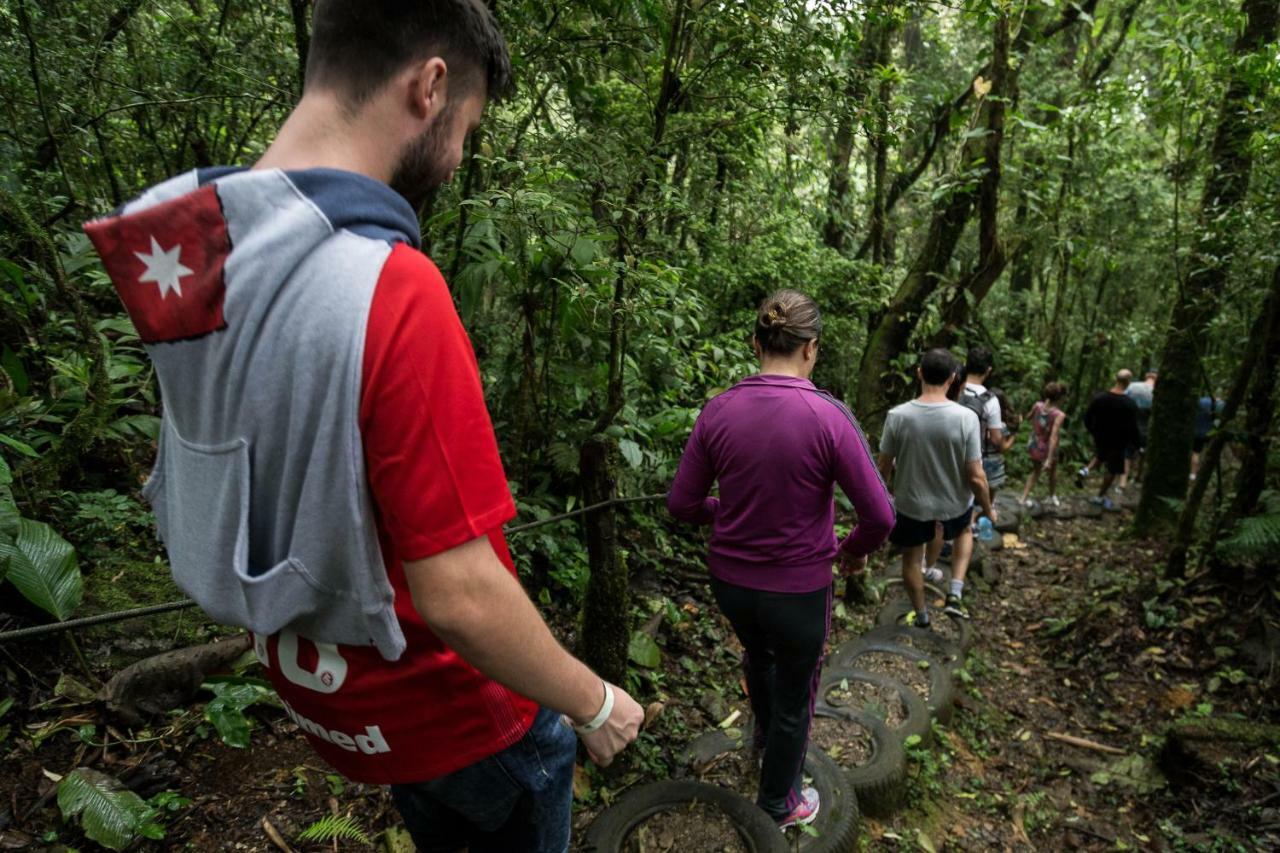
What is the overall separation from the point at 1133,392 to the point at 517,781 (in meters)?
12.7

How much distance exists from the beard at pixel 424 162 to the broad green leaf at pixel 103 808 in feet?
8.11

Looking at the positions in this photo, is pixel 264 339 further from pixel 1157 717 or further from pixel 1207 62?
pixel 1207 62

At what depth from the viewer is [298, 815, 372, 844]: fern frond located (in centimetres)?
249

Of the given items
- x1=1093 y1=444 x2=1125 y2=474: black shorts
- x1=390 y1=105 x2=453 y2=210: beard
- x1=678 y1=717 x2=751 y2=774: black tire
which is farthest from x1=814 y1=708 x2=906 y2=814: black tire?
x1=1093 y1=444 x2=1125 y2=474: black shorts

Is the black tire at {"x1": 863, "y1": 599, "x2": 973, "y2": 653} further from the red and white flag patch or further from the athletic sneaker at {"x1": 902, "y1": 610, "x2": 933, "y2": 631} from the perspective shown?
the red and white flag patch

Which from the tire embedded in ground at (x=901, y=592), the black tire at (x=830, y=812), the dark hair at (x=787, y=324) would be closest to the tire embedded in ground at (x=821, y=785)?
the black tire at (x=830, y=812)

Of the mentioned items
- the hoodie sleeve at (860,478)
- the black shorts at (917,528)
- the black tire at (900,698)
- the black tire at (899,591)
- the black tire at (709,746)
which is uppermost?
the hoodie sleeve at (860,478)

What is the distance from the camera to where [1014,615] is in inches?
257

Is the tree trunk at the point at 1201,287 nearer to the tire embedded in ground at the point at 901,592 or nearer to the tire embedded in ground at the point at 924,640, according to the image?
the tire embedded in ground at the point at 901,592

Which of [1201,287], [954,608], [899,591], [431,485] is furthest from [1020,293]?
[431,485]

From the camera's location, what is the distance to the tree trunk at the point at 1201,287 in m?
5.59

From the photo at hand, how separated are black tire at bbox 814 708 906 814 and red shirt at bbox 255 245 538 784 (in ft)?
9.54

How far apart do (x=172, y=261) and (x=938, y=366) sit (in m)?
4.32

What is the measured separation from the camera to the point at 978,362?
19.4 feet
